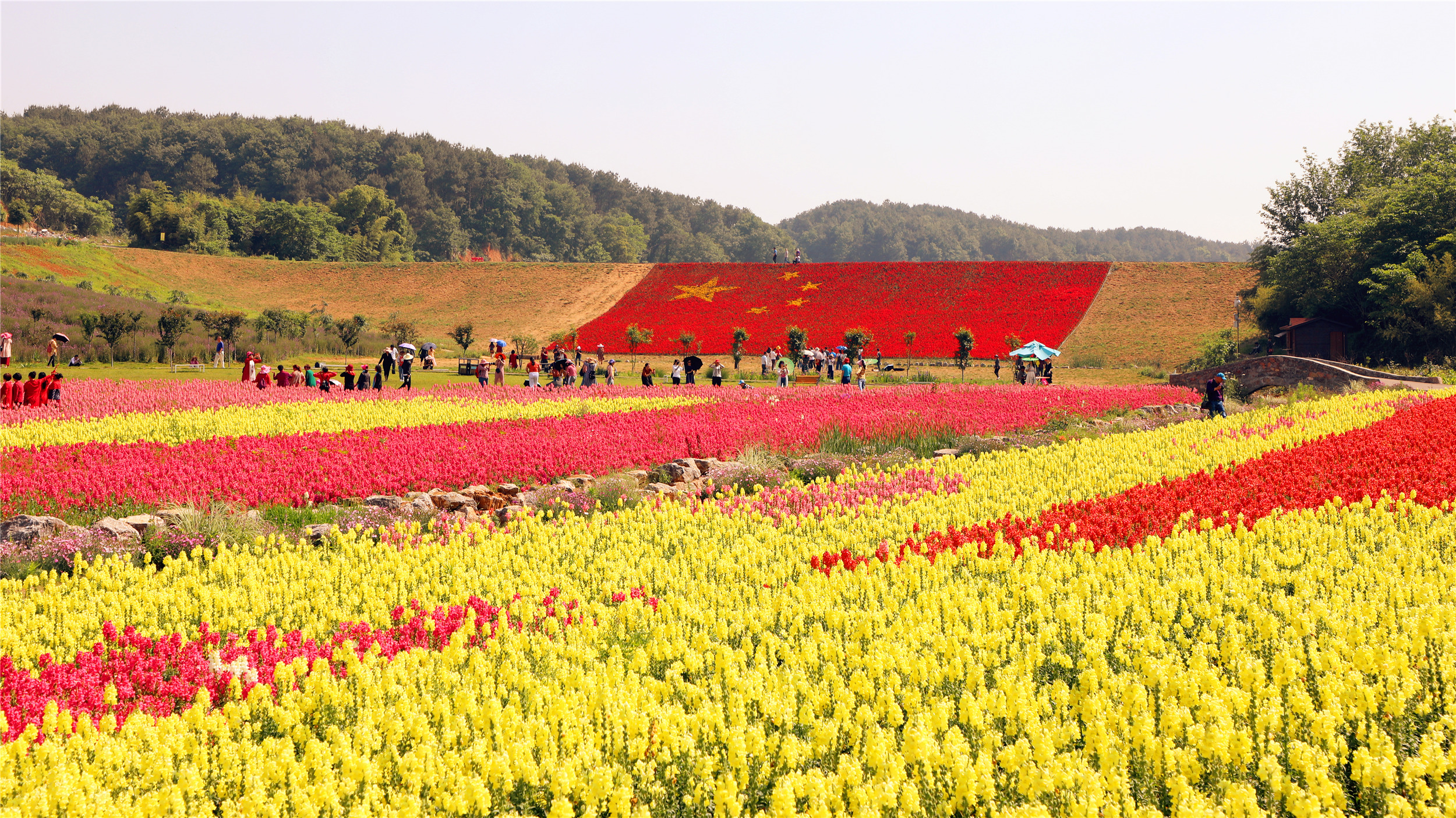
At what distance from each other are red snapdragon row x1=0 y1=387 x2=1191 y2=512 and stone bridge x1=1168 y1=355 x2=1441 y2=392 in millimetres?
14014

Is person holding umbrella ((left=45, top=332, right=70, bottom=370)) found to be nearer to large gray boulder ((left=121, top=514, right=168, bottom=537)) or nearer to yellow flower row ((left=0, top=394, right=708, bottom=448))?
yellow flower row ((left=0, top=394, right=708, bottom=448))

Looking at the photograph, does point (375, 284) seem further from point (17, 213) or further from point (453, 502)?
point (453, 502)

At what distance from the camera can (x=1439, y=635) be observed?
5199 millimetres

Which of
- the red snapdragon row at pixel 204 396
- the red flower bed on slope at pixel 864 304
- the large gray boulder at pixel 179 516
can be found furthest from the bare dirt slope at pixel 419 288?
the large gray boulder at pixel 179 516

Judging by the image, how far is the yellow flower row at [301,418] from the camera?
13.8m

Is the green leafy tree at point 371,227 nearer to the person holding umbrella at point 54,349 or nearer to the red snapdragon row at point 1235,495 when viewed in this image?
the person holding umbrella at point 54,349

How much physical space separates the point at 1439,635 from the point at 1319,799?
7.97ft

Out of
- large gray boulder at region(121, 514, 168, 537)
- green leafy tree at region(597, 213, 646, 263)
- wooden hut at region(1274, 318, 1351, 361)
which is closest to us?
large gray boulder at region(121, 514, 168, 537)

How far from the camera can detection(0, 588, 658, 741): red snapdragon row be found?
4.86 metres

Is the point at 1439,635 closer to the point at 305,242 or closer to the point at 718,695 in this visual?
the point at 718,695

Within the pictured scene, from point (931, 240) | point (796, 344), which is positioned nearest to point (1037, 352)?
point (796, 344)

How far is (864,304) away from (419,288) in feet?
132

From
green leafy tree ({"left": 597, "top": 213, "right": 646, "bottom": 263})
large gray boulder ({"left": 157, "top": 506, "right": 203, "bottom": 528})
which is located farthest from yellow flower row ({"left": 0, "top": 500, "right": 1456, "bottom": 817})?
green leafy tree ({"left": 597, "top": 213, "right": 646, "bottom": 263})

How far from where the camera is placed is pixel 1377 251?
40.3 meters
